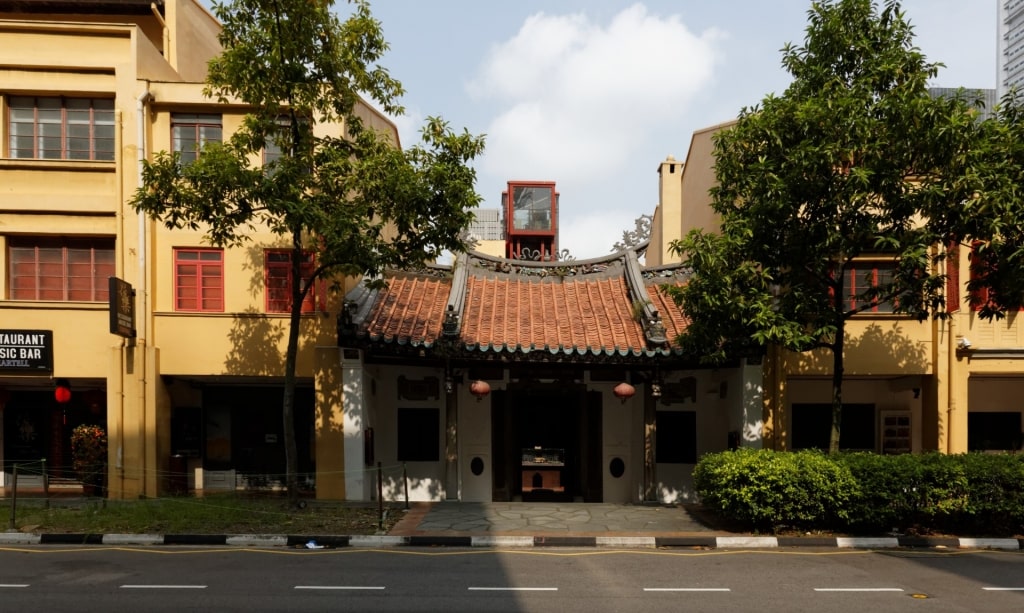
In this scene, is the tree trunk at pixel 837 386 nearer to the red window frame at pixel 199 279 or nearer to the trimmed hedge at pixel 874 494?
the trimmed hedge at pixel 874 494

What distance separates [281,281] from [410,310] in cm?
303

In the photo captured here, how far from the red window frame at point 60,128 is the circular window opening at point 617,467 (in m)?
13.7

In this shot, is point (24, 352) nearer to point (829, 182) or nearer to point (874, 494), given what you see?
point (829, 182)

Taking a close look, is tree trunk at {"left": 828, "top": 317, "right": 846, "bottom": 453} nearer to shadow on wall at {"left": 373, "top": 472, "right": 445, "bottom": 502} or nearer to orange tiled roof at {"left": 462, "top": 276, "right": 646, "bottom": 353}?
orange tiled roof at {"left": 462, "top": 276, "right": 646, "bottom": 353}

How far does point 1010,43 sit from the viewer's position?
81.5 meters

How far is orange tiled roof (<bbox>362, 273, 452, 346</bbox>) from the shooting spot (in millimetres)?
14211

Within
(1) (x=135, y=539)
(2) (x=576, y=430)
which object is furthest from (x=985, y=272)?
(1) (x=135, y=539)

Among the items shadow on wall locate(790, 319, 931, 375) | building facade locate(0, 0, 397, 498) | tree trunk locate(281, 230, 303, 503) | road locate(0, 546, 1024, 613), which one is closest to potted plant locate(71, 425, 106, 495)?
building facade locate(0, 0, 397, 498)

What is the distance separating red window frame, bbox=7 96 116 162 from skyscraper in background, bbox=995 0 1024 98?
3707 inches

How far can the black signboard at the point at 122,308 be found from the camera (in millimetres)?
13523

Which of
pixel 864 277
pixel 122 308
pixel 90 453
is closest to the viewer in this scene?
pixel 122 308

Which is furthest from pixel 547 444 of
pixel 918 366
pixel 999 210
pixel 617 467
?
pixel 999 210

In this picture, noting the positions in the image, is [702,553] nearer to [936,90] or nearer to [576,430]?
[576,430]

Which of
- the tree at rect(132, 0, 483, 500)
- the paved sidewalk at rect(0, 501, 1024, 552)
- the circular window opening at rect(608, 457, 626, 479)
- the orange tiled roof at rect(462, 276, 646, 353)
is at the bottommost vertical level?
the paved sidewalk at rect(0, 501, 1024, 552)
